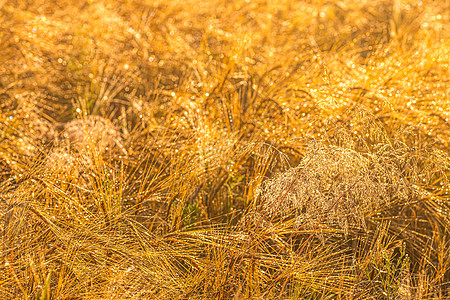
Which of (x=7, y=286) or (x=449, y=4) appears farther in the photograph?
(x=449, y=4)

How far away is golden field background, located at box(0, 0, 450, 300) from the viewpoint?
3.91 ft

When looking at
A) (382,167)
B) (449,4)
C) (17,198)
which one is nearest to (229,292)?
(382,167)

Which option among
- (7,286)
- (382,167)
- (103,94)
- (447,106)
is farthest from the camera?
(103,94)

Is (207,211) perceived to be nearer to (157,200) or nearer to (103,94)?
(157,200)

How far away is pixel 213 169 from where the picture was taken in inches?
58.6

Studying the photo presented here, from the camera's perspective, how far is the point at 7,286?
113 centimetres

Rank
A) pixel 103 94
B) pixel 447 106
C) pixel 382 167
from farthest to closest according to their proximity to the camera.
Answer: pixel 103 94
pixel 447 106
pixel 382 167

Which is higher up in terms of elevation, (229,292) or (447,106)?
(447,106)

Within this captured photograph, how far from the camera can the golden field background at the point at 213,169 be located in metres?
1.19

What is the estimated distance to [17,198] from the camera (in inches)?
49.7

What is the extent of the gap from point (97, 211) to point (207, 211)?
0.38 metres

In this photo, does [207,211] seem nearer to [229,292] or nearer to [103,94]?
[229,292]

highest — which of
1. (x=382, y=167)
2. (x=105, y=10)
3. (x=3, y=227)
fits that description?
(x=382, y=167)

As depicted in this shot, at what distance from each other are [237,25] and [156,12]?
0.54 metres
